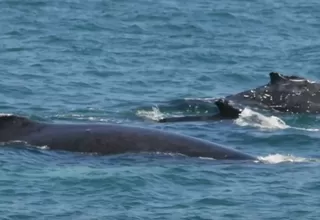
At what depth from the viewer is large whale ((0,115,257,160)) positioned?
17.3 meters

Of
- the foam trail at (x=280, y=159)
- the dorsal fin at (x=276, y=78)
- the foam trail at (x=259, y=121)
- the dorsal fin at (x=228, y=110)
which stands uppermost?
the dorsal fin at (x=276, y=78)

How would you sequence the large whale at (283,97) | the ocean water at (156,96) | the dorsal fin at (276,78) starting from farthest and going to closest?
1. the dorsal fin at (276,78)
2. the large whale at (283,97)
3. the ocean water at (156,96)

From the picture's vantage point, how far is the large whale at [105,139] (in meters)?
17.3

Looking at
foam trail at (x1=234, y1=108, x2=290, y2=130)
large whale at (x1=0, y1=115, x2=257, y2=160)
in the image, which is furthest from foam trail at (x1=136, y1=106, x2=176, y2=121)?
large whale at (x1=0, y1=115, x2=257, y2=160)

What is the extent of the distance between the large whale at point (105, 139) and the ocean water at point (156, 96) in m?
0.18

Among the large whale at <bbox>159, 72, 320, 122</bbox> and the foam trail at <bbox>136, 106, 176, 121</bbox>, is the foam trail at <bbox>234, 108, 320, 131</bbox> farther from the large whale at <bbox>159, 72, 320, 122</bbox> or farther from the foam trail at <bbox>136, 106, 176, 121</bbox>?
the foam trail at <bbox>136, 106, 176, 121</bbox>

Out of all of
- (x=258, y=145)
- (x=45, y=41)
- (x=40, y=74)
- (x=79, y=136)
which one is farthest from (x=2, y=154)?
(x=45, y=41)

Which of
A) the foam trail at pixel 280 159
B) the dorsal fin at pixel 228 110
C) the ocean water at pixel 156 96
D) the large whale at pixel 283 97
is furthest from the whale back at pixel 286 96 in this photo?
the foam trail at pixel 280 159

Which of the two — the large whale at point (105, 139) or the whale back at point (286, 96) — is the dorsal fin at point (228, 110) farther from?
the large whale at point (105, 139)

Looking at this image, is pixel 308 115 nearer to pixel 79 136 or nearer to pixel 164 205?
pixel 79 136

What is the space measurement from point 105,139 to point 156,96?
890 centimetres

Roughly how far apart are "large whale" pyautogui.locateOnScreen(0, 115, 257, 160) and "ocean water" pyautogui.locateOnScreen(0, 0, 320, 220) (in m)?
0.18

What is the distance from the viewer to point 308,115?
22.7 metres

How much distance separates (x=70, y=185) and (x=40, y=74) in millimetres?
13003
